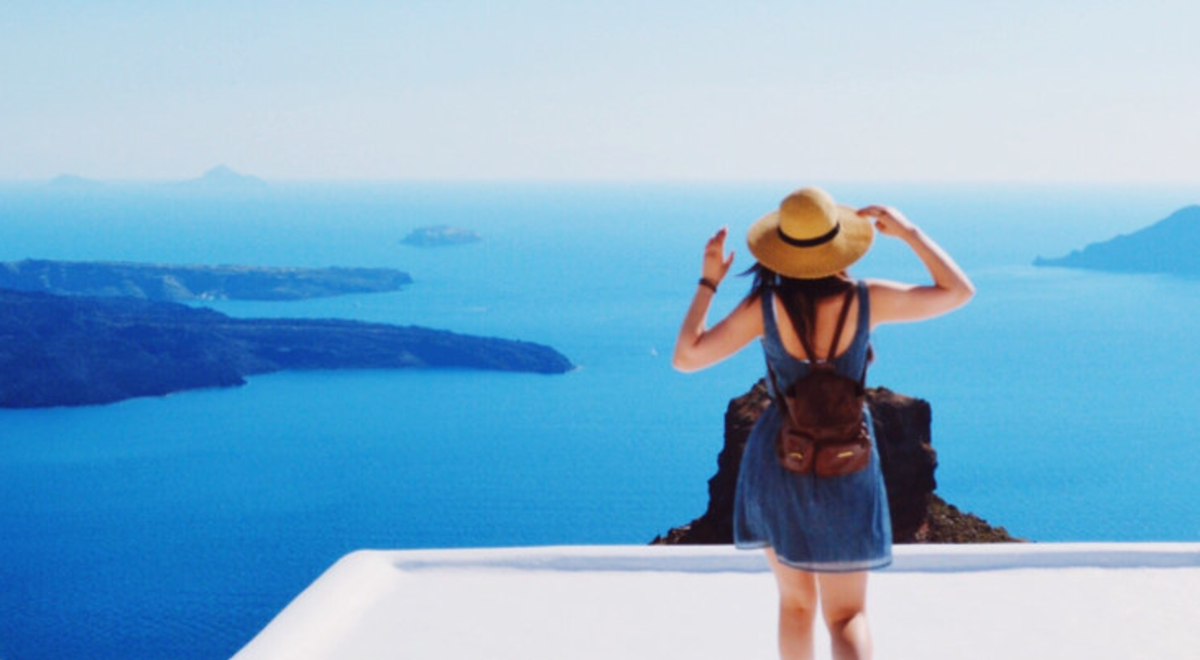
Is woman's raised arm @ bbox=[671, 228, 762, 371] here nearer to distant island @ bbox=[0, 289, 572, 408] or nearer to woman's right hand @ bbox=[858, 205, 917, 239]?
woman's right hand @ bbox=[858, 205, 917, 239]

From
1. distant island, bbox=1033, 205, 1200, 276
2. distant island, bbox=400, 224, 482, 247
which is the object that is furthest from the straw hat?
distant island, bbox=400, 224, 482, 247

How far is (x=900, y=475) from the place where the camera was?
1112cm

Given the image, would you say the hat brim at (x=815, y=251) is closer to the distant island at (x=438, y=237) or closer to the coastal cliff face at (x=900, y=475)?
the coastal cliff face at (x=900, y=475)

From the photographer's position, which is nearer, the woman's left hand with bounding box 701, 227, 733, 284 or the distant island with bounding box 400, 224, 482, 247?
the woman's left hand with bounding box 701, 227, 733, 284

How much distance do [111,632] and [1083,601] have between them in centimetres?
3175

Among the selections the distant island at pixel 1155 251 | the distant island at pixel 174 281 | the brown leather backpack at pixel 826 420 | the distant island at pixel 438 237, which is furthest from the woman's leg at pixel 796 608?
the distant island at pixel 438 237

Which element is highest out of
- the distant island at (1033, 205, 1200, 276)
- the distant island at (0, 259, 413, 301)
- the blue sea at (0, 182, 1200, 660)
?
the distant island at (1033, 205, 1200, 276)

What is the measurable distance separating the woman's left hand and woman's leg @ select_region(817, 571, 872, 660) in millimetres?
463

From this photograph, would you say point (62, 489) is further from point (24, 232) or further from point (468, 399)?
point (24, 232)

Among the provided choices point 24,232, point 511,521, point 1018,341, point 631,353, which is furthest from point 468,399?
point 24,232

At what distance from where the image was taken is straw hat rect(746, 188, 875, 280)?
61.2 inches

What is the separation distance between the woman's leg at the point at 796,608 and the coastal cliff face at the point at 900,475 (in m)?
8.89

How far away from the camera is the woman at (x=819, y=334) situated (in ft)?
5.15

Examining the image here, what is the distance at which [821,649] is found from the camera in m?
2.21
